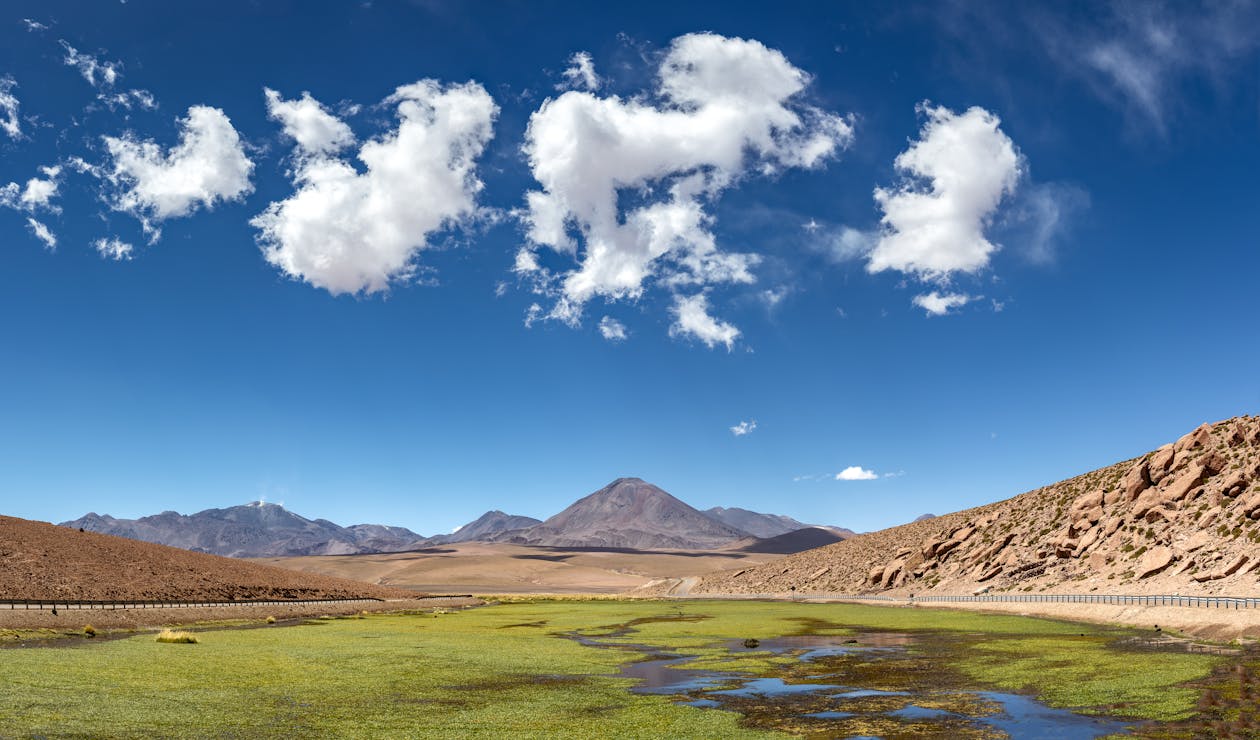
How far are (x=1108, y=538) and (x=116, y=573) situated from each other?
388 ft

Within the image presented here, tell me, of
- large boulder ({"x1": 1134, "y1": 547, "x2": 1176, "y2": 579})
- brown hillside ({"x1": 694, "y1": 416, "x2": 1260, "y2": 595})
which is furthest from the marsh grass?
large boulder ({"x1": 1134, "y1": 547, "x2": 1176, "y2": 579})

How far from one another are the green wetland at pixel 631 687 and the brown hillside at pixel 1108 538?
110 feet

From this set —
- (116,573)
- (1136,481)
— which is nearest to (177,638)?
(116,573)

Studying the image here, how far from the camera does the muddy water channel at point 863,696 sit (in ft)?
70.7

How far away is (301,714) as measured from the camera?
22.8 meters

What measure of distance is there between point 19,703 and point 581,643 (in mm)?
31257

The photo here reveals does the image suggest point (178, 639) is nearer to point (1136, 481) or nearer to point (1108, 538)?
point (1108, 538)

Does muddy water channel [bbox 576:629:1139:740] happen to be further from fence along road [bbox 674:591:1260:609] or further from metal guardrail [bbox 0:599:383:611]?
metal guardrail [bbox 0:599:383:611]

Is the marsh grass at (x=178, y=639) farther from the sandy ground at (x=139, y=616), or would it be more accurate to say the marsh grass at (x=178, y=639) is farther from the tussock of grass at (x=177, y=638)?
the sandy ground at (x=139, y=616)

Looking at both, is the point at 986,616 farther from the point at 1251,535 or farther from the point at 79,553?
the point at 79,553

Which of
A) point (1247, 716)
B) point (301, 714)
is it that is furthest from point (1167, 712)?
point (301, 714)

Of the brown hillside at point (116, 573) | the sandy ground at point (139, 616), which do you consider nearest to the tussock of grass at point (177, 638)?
the sandy ground at point (139, 616)

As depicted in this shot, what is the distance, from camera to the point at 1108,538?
91312 mm

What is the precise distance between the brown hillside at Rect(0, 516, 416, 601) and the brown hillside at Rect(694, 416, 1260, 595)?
281 feet
